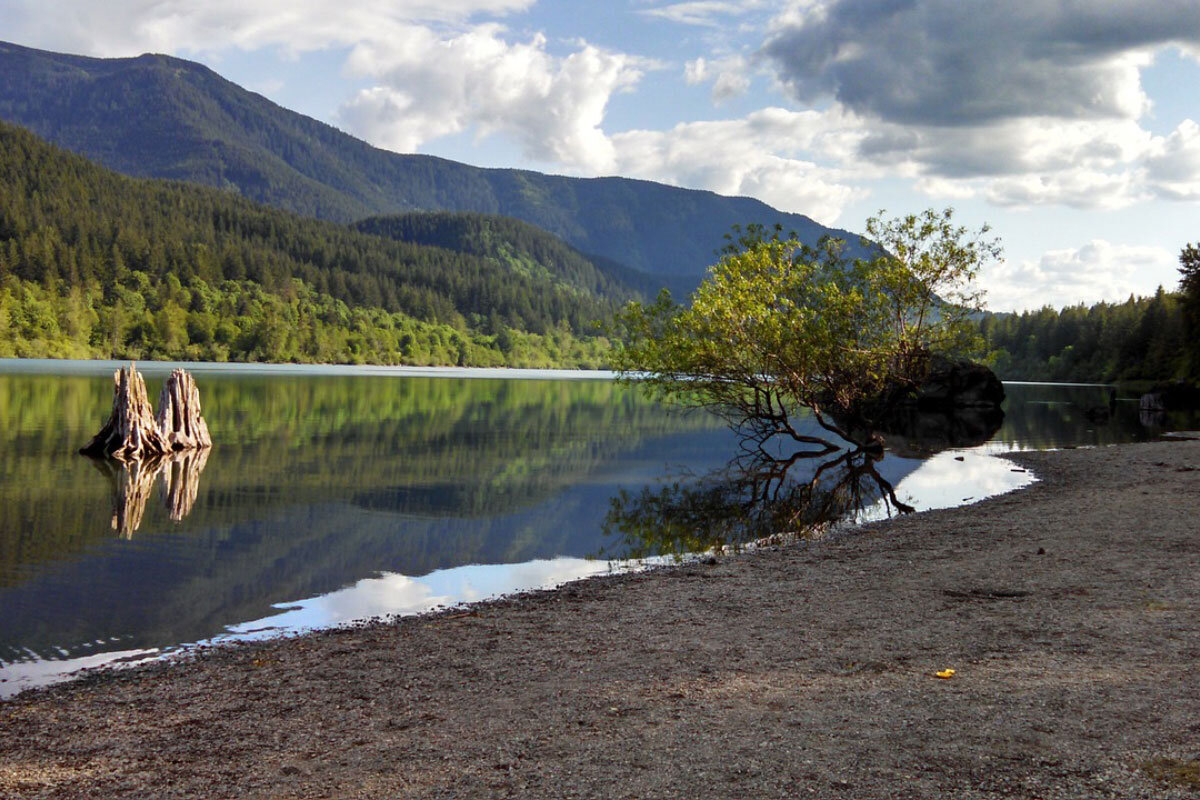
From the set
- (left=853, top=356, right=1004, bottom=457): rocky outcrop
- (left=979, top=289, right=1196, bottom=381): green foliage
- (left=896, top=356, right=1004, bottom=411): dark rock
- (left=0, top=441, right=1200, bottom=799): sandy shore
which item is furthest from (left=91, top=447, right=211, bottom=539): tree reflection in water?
(left=979, top=289, right=1196, bottom=381): green foliage

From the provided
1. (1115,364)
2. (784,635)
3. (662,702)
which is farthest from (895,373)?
(1115,364)

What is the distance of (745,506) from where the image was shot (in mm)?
27672

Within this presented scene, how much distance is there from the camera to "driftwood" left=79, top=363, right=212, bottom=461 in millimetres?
35188

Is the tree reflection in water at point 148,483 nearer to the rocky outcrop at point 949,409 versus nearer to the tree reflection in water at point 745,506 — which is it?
the tree reflection in water at point 745,506

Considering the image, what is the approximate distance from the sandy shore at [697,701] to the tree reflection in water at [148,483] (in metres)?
12.6

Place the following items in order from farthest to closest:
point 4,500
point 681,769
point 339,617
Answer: point 4,500 < point 339,617 < point 681,769

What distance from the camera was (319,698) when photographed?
9664 mm

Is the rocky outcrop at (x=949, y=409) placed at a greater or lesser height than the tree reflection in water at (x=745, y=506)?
greater

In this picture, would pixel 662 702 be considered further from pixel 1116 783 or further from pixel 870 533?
pixel 870 533

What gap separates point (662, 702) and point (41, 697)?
6881 mm

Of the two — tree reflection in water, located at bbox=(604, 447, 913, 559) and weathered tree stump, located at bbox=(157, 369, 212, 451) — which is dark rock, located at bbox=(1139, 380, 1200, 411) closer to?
tree reflection in water, located at bbox=(604, 447, 913, 559)

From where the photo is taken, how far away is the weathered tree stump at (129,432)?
35125 mm

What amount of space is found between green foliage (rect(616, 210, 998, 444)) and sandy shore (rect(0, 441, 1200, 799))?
24514mm

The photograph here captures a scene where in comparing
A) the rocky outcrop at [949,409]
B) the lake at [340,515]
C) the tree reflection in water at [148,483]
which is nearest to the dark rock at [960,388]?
the rocky outcrop at [949,409]
